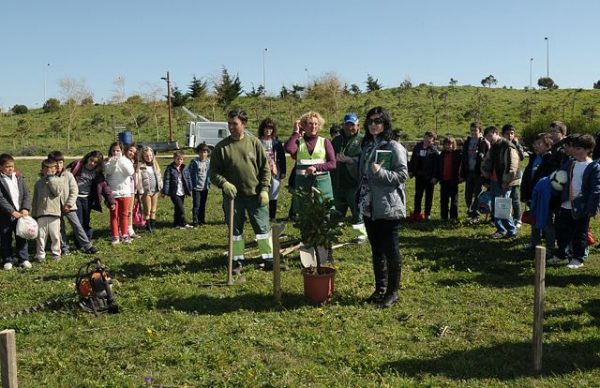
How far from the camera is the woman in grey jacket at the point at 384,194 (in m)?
5.95

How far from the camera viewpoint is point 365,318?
19.3 ft

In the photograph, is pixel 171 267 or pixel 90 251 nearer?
pixel 171 267

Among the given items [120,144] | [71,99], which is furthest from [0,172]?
[71,99]

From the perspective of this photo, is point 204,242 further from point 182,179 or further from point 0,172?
point 0,172

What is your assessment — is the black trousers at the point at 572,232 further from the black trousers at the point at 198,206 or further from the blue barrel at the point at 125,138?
the blue barrel at the point at 125,138

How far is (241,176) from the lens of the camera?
7398mm

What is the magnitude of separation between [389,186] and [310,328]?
1.73 meters

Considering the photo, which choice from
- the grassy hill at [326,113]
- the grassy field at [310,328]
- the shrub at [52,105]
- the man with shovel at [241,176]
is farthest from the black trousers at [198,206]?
the shrub at [52,105]

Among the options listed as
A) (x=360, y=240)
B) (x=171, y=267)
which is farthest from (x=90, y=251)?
(x=360, y=240)

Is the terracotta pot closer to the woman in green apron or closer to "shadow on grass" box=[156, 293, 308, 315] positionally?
"shadow on grass" box=[156, 293, 308, 315]

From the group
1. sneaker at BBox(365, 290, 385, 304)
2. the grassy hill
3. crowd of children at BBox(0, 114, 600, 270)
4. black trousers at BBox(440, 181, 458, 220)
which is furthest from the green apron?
the grassy hill

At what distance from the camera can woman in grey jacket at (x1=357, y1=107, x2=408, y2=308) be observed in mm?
5945

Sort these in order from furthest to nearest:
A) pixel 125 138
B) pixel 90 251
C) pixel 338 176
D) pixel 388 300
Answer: pixel 125 138
pixel 90 251
pixel 338 176
pixel 388 300

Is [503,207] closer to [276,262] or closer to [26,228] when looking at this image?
[276,262]
